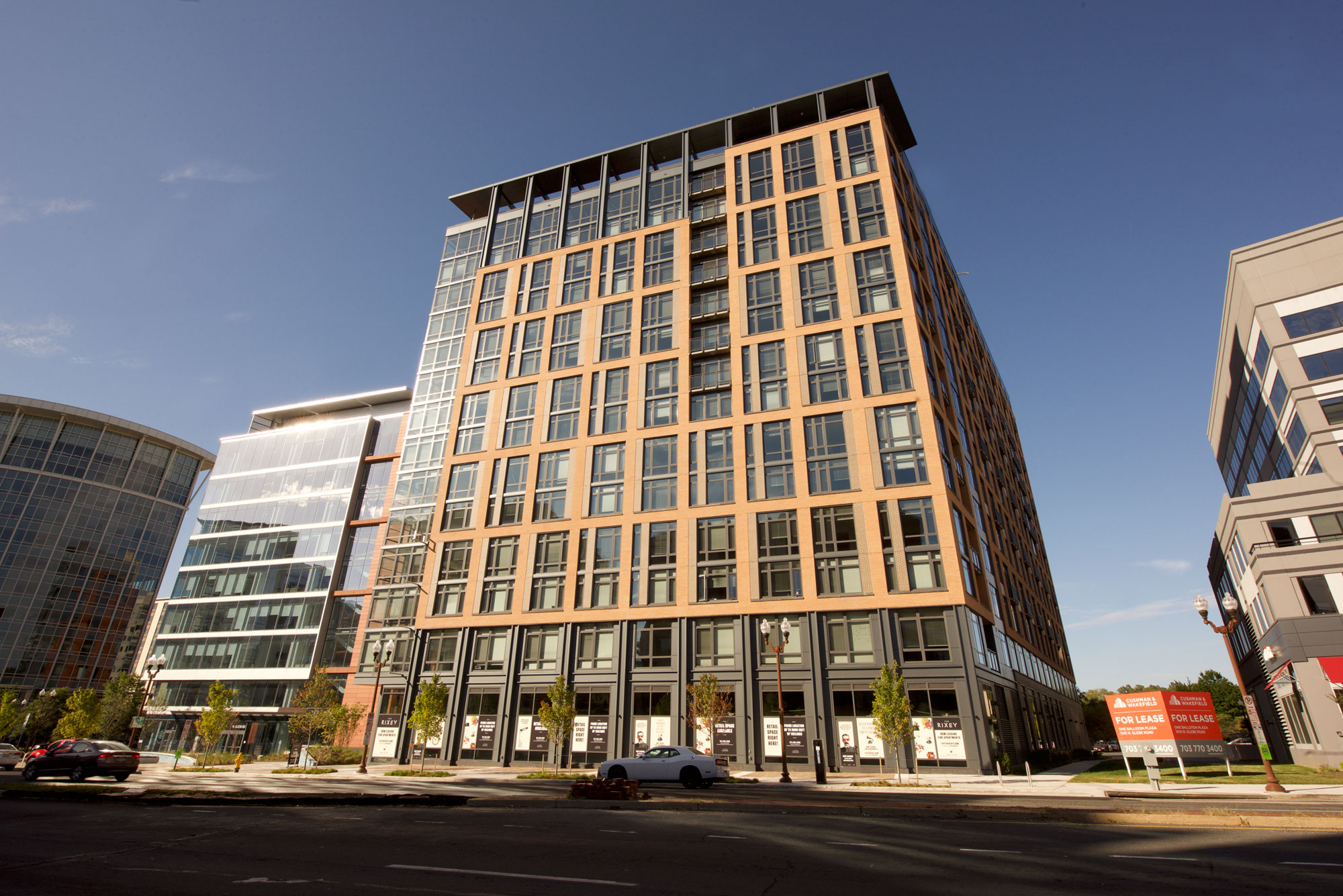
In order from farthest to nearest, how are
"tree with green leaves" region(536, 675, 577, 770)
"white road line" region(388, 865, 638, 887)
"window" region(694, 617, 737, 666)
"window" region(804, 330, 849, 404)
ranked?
1. "window" region(804, 330, 849, 404)
2. "window" region(694, 617, 737, 666)
3. "tree with green leaves" region(536, 675, 577, 770)
4. "white road line" region(388, 865, 638, 887)

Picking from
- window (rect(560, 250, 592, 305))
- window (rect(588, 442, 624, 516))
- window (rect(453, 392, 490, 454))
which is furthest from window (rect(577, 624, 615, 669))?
window (rect(560, 250, 592, 305))

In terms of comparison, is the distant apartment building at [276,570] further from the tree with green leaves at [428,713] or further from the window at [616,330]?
the window at [616,330]

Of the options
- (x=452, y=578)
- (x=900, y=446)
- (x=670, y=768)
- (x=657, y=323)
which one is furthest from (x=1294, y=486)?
(x=452, y=578)

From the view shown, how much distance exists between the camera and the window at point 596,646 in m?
43.5

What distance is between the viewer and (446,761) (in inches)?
1740

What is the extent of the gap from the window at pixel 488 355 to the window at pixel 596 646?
78.6ft

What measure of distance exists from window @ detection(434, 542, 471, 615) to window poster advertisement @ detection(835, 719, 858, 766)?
28.1 m

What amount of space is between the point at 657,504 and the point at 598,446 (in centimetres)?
706

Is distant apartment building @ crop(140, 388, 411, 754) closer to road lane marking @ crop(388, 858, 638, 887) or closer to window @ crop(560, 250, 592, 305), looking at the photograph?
window @ crop(560, 250, 592, 305)

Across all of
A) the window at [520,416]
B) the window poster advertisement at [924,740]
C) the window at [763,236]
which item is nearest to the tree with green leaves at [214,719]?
the window at [520,416]

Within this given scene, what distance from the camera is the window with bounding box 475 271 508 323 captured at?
60.0 meters

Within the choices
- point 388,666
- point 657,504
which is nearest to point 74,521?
point 388,666

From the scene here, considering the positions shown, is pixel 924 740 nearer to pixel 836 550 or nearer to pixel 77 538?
pixel 836 550

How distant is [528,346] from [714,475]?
21881 mm
